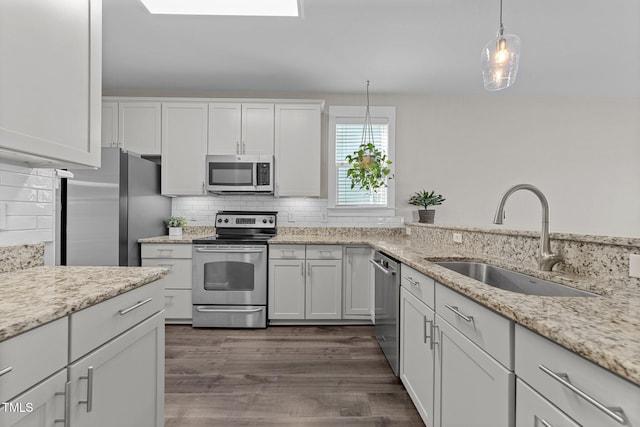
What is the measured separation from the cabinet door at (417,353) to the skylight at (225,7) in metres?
2.16

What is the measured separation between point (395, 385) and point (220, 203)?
276 centimetres

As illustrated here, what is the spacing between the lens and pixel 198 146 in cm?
366

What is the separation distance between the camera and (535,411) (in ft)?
2.74

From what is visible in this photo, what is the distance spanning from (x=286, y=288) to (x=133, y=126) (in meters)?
2.48

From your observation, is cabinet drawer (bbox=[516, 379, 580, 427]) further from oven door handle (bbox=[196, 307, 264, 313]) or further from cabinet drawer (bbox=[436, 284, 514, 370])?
oven door handle (bbox=[196, 307, 264, 313])

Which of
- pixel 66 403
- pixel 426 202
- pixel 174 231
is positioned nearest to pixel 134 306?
pixel 66 403

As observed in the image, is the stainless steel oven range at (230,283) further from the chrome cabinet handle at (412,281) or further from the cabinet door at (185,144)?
the chrome cabinet handle at (412,281)

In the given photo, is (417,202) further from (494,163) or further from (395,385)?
(395,385)

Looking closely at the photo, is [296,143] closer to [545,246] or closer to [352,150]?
[352,150]

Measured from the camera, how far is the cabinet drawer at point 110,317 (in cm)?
95

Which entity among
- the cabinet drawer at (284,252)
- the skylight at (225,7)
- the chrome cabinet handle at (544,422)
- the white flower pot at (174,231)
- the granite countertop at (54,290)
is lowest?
the chrome cabinet handle at (544,422)

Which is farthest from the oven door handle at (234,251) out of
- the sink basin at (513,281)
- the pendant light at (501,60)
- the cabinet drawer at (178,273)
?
the pendant light at (501,60)

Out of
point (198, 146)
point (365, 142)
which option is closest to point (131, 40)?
point (198, 146)

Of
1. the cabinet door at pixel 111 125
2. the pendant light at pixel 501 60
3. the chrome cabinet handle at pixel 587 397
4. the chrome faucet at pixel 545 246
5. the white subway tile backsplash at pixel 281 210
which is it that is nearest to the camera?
the chrome cabinet handle at pixel 587 397
